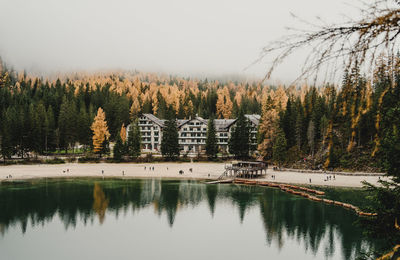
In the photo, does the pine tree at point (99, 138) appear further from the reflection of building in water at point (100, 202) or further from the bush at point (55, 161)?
the reflection of building in water at point (100, 202)

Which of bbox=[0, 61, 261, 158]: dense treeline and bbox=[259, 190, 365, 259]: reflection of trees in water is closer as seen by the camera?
bbox=[259, 190, 365, 259]: reflection of trees in water

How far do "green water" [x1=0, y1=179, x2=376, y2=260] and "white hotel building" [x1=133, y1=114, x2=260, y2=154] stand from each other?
3595 cm

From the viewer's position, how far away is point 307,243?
2802 cm

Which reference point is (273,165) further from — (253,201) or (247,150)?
(253,201)

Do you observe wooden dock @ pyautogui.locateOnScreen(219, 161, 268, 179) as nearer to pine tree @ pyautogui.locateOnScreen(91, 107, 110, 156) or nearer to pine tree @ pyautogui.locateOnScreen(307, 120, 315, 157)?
pine tree @ pyautogui.locateOnScreen(307, 120, 315, 157)

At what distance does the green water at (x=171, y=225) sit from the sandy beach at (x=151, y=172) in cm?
971

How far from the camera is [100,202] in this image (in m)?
40.4

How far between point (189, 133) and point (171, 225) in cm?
5290

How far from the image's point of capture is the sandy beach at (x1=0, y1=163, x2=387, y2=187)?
173 ft

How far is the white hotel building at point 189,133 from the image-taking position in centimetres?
8344

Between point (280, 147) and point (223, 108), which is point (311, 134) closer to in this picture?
point (280, 147)

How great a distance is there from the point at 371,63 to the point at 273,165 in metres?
69.3

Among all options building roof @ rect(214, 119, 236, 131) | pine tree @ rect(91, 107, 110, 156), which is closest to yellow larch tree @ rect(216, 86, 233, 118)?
building roof @ rect(214, 119, 236, 131)

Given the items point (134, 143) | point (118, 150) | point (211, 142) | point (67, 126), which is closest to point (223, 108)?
point (211, 142)
